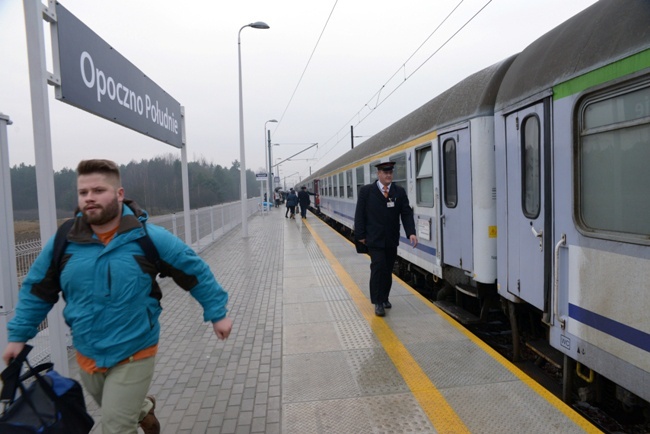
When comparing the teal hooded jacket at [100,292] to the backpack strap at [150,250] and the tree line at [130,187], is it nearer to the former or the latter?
the backpack strap at [150,250]

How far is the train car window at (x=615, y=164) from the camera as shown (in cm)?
287

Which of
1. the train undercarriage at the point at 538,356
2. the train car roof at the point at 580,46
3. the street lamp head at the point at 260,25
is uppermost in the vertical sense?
the street lamp head at the point at 260,25

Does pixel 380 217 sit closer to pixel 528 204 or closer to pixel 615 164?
pixel 528 204

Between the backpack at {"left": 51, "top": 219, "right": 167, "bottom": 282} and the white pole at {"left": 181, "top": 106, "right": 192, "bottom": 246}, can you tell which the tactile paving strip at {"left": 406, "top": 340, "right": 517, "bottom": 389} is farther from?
the white pole at {"left": 181, "top": 106, "right": 192, "bottom": 246}

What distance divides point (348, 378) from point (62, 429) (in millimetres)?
2353

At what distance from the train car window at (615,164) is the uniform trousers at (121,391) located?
9.60ft

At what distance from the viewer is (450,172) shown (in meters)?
6.09

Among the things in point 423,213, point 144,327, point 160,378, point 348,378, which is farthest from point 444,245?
point 144,327

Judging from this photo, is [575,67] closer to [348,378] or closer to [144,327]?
[348,378]

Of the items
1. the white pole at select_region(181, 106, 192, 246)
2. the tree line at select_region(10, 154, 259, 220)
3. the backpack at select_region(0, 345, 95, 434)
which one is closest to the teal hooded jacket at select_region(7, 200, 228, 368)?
the backpack at select_region(0, 345, 95, 434)

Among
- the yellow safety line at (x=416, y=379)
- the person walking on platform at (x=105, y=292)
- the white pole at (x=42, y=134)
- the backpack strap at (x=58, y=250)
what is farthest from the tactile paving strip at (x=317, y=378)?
the backpack strap at (x=58, y=250)

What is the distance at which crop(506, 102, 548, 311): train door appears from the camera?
391 cm

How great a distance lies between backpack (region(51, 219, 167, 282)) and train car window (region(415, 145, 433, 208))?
16.3 ft

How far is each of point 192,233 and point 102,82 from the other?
821 centimetres
